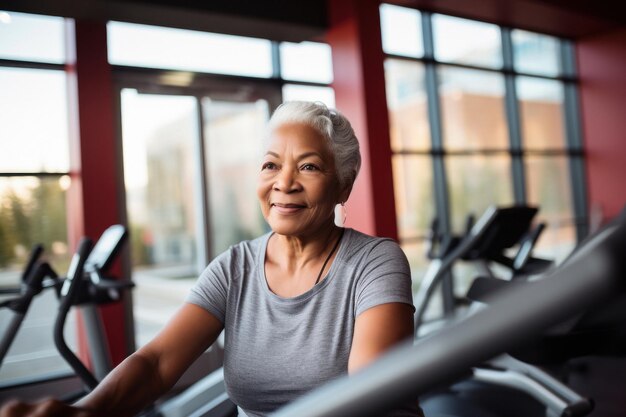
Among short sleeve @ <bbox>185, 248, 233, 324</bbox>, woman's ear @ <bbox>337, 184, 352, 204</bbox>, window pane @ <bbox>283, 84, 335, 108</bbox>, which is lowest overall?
short sleeve @ <bbox>185, 248, 233, 324</bbox>

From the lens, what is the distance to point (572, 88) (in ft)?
25.0

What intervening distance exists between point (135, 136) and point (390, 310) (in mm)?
3637

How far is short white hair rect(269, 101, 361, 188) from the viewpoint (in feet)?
3.87

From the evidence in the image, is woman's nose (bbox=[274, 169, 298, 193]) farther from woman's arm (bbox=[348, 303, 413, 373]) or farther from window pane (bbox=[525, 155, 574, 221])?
window pane (bbox=[525, 155, 574, 221])

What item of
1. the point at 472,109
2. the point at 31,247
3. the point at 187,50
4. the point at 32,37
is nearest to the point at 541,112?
the point at 472,109

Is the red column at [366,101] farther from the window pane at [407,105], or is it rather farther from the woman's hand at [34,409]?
the woman's hand at [34,409]

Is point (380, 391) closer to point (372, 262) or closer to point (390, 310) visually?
point (390, 310)

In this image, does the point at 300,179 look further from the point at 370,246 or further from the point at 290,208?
the point at 370,246

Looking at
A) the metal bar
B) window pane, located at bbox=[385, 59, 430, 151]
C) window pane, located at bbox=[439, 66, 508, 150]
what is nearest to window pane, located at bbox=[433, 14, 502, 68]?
window pane, located at bbox=[439, 66, 508, 150]

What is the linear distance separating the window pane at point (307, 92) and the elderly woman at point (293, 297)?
394 cm

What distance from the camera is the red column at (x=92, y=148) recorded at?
3.95m

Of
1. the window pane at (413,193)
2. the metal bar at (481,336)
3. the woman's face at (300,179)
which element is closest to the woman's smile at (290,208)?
the woman's face at (300,179)

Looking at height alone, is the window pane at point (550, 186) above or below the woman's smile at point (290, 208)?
above

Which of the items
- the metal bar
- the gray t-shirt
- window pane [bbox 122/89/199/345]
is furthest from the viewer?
window pane [bbox 122/89/199/345]
